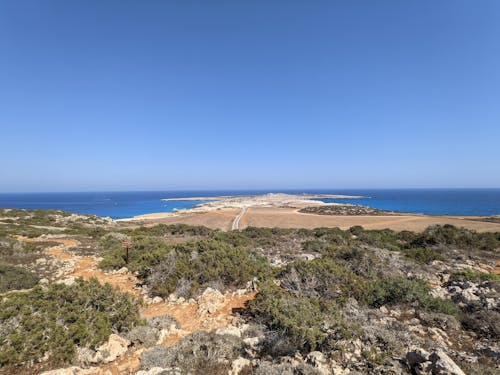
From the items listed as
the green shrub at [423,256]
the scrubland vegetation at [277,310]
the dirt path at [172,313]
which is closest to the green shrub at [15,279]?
the scrubland vegetation at [277,310]

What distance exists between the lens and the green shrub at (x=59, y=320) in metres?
3.91

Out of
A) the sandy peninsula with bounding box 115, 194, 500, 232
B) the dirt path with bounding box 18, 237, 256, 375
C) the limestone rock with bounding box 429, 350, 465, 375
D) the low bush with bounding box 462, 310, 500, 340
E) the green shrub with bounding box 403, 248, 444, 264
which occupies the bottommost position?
the sandy peninsula with bounding box 115, 194, 500, 232

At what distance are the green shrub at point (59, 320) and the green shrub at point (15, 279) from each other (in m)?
4.10

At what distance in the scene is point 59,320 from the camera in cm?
452

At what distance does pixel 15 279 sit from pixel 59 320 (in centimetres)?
576

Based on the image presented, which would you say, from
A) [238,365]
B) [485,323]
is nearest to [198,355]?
[238,365]

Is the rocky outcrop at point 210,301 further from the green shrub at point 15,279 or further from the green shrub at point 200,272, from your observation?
the green shrub at point 15,279

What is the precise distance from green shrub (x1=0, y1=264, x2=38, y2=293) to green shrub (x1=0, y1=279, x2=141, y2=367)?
4.10 metres

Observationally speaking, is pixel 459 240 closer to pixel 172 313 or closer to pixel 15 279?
pixel 172 313

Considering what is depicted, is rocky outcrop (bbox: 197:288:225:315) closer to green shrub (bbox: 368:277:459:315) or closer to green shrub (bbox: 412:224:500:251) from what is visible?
green shrub (bbox: 368:277:459:315)

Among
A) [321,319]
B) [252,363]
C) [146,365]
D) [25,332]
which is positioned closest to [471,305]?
[321,319]

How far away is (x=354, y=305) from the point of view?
21.5 ft

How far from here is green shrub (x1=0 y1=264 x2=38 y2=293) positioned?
7.63 meters

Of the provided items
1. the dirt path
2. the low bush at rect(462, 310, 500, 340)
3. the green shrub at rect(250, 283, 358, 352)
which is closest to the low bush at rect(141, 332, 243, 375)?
the dirt path
